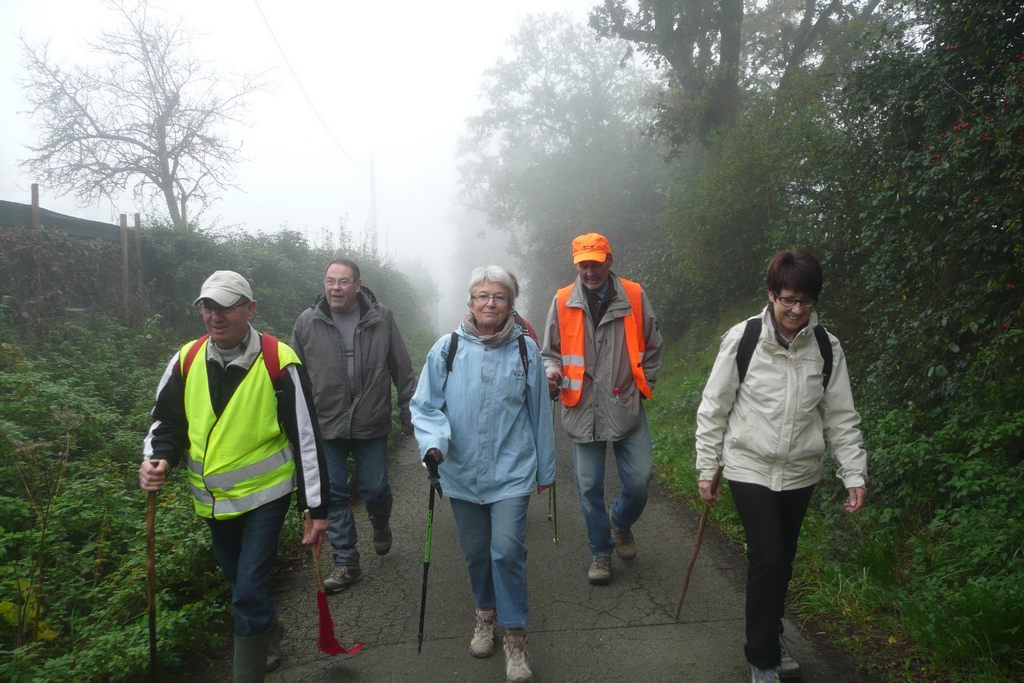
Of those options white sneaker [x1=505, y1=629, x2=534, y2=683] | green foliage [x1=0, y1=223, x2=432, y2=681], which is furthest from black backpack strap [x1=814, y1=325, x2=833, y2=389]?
green foliage [x1=0, y1=223, x2=432, y2=681]

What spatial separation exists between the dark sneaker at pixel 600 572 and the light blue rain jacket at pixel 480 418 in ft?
4.20

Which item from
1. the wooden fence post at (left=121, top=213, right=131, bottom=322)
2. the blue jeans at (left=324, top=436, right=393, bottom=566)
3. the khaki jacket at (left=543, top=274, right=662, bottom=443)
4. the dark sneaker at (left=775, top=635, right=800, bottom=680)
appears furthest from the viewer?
the wooden fence post at (left=121, top=213, right=131, bottom=322)

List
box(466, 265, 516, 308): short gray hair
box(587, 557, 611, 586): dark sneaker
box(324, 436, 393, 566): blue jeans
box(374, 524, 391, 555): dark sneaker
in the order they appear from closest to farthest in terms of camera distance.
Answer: box(466, 265, 516, 308): short gray hair → box(587, 557, 611, 586): dark sneaker → box(324, 436, 393, 566): blue jeans → box(374, 524, 391, 555): dark sneaker

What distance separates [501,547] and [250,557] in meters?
1.18

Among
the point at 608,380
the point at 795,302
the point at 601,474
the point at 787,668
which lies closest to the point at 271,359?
the point at 608,380

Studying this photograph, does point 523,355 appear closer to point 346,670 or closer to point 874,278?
point 346,670

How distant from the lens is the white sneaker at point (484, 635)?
3.77 meters

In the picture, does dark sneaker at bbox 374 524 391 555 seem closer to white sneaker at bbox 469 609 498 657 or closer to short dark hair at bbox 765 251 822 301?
white sneaker at bbox 469 609 498 657

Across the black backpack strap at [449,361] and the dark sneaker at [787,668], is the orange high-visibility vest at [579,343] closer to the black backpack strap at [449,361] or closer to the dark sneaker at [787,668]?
the black backpack strap at [449,361]

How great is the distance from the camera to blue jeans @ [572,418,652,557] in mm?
4555

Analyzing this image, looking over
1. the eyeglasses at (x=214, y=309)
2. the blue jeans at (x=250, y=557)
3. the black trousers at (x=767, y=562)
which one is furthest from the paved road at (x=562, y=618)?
the eyeglasses at (x=214, y=309)

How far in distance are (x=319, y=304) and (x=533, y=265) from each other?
90.4 ft

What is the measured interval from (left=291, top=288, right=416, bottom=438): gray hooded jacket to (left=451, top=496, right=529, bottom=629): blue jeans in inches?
54.8

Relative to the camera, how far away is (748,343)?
326cm
